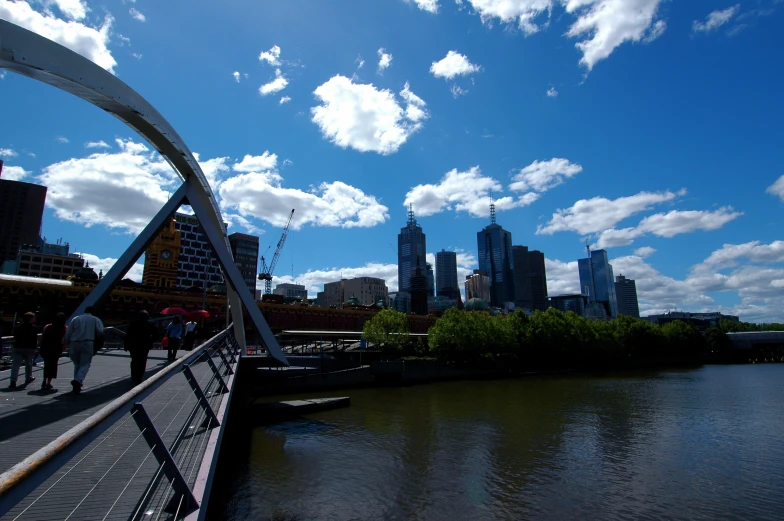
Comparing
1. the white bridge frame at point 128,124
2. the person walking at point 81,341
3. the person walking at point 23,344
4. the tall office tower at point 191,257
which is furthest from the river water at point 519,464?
the tall office tower at point 191,257

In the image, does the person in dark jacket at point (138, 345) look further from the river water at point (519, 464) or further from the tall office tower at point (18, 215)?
the tall office tower at point (18, 215)

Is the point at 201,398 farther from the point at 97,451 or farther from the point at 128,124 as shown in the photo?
the point at 128,124

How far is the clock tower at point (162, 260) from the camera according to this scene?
95375 mm

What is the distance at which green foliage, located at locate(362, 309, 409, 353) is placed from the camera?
58.6 metres

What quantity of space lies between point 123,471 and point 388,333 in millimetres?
54007

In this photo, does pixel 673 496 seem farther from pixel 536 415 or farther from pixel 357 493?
pixel 536 415

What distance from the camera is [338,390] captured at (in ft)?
133

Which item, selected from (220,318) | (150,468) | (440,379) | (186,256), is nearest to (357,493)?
(150,468)

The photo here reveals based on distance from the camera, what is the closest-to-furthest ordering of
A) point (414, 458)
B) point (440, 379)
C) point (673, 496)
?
point (673, 496) < point (414, 458) < point (440, 379)

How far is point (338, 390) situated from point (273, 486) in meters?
26.4

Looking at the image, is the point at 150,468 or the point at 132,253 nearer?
the point at 150,468

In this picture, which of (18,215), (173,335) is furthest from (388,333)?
(18,215)

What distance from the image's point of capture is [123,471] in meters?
6.34

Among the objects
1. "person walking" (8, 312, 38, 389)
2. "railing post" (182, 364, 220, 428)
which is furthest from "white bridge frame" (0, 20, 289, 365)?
"railing post" (182, 364, 220, 428)
